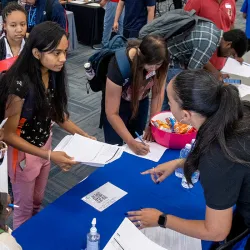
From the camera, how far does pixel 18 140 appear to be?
1.48 metres

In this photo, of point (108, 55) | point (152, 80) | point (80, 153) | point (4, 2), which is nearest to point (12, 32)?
point (108, 55)

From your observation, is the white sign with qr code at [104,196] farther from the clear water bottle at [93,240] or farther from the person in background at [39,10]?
the person in background at [39,10]

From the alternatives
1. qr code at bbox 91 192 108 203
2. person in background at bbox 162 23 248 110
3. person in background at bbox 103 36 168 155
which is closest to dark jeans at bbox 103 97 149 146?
person in background at bbox 103 36 168 155

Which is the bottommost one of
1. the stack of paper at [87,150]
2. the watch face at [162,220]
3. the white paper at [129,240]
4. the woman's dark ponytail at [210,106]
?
the white paper at [129,240]

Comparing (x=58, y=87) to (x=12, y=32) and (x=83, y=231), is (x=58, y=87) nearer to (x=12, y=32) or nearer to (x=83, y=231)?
(x=83, y=231)

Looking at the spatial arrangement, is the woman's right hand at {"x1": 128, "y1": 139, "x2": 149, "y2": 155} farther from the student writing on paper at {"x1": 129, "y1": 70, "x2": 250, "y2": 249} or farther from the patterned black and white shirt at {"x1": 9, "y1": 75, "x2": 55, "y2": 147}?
the student writing on paper at {"x1": 129, "y1": 70, "x2": 250, "y2": 249}

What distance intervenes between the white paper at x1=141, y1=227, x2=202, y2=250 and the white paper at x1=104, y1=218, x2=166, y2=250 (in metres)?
0.10

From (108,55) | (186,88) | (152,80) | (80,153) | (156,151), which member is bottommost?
(156,151)

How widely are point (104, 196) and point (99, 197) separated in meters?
0.02

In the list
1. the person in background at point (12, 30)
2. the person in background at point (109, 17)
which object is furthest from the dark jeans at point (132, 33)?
the person in background at point (12, 30)

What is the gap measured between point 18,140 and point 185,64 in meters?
1.37

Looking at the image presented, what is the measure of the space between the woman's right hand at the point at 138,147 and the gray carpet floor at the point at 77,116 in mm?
811

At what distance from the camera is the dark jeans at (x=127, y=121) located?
6.63 ft

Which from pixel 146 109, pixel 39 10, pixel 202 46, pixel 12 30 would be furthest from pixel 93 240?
pixel 39 10
